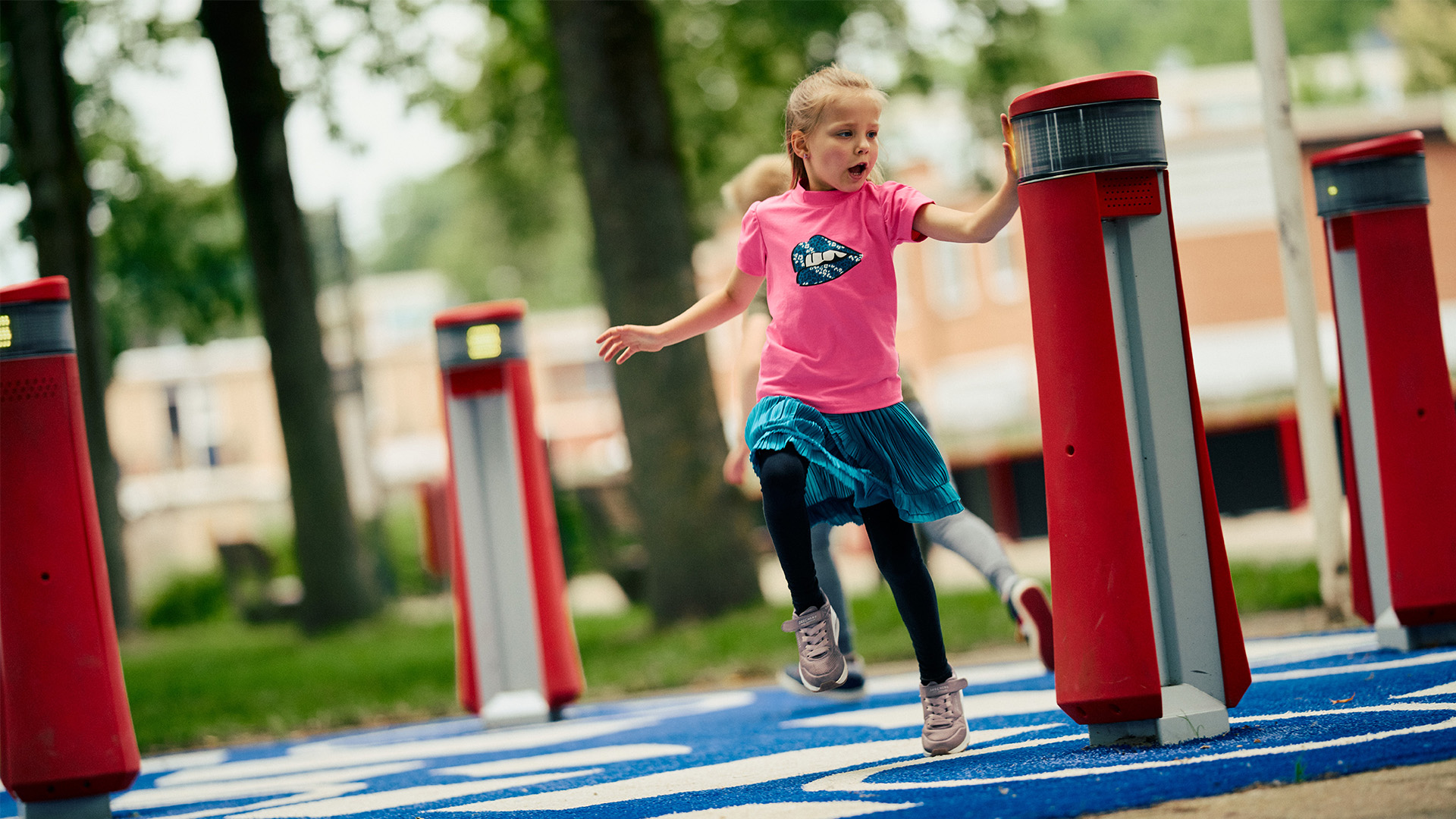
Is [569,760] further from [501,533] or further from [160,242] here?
[160,242]

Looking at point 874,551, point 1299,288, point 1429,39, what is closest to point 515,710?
point 874,551

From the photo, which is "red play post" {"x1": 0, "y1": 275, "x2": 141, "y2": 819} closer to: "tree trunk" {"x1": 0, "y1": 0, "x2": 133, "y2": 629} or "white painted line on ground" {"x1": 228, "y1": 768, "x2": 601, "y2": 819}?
"white painted line on ground" {"x1": 228, "y1": 768, "x2": 601, "y2": 819}

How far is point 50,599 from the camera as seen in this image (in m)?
4.45

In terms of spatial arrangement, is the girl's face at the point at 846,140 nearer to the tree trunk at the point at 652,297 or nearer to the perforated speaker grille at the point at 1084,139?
the perforated speaker grille at the point at 1084,139

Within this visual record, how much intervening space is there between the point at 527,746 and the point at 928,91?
1503 centimetres

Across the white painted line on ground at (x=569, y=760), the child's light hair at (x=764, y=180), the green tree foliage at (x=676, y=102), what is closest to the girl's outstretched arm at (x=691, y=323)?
the white painted line on ground at (x=569, y=760)

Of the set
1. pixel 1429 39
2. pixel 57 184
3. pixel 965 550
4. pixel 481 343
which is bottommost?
pixel 965 550

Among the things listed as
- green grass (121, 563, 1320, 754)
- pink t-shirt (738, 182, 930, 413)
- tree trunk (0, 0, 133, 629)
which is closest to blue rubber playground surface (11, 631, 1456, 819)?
pink t-shirt (738, 182, 930, 413)

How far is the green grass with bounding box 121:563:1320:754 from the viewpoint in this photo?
8.03m

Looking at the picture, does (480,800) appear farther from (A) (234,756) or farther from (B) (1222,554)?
(A) (234,756)

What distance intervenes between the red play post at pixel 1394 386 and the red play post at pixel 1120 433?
1505 millimetres

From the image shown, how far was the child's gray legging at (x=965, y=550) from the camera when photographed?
17.5 ft

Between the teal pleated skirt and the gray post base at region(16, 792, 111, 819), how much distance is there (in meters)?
2.34

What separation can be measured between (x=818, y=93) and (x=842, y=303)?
554mm
